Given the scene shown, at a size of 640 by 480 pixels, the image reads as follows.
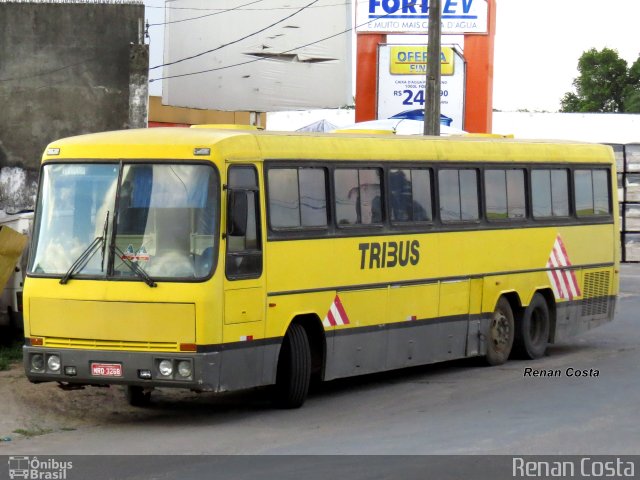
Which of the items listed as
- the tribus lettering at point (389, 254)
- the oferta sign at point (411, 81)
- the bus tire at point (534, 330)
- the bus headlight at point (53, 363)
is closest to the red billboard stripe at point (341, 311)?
the tribus lettering at point (389, 254)

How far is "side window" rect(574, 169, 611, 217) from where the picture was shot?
19266mm

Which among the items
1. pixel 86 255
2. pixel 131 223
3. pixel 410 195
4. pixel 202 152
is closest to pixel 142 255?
pixel 131 223

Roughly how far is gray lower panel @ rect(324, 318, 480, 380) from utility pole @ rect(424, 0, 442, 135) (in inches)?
297

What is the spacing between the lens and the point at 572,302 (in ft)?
62.7

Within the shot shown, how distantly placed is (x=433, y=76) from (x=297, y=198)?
10526 mm

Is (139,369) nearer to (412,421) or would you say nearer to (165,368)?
(165,368)

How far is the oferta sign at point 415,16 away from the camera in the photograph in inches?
1348

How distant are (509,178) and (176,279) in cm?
673

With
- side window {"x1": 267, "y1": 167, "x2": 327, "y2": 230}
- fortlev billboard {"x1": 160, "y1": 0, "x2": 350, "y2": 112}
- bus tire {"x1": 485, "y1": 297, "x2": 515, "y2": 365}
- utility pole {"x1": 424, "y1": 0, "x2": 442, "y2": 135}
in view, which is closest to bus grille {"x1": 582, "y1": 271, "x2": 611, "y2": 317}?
bus tire {"x1": 485, "y1": 297, "x2": 515, "y2": 365}

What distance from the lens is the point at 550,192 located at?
18.6m

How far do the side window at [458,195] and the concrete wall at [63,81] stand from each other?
14.4 m

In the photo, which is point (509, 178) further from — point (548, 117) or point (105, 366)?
point (548, 117)
